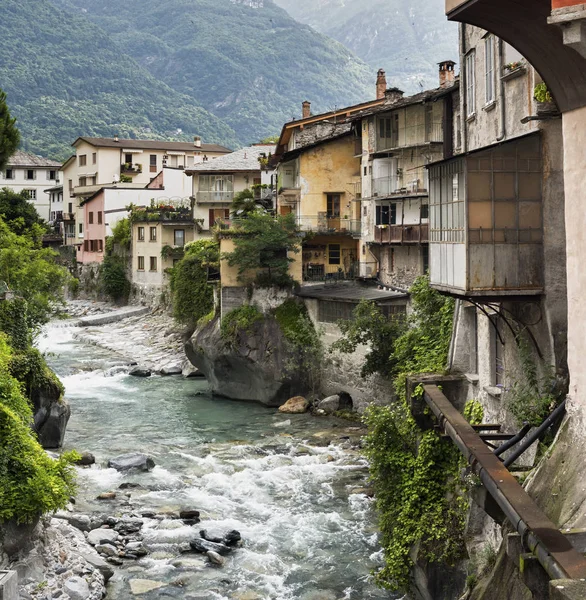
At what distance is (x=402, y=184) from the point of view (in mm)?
43219

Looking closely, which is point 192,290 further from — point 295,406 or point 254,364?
point 295,406

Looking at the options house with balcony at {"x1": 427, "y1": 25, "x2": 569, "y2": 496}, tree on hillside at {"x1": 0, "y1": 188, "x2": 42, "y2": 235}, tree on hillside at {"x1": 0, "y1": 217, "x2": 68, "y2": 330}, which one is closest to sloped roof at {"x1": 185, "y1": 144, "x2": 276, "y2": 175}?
tree on hillside at {"x1": 0, "y1": 188, "x2": 42, "y2": 235}

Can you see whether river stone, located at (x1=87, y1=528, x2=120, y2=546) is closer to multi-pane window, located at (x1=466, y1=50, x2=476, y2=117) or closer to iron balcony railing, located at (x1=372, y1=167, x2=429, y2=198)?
multi-pane window, located at (x1=466, y1=50, x2=476, y2=117)

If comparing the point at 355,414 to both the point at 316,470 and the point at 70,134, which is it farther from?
the point at 70,134

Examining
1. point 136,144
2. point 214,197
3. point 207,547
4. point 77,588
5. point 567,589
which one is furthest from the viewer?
point 136,144

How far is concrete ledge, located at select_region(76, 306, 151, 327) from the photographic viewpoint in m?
65.9

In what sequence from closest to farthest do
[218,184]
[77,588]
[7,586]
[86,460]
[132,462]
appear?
[7,586]
[77,588]
[132,462]
[86,460]
[218,184]

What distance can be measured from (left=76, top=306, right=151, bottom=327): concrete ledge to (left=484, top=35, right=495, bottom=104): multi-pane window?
52937mm

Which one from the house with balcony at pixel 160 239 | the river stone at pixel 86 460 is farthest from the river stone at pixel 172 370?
the house with balcony at pixel 160 239

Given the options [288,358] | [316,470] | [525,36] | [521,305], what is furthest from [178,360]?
[525,36]

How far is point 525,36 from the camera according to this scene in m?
11.6

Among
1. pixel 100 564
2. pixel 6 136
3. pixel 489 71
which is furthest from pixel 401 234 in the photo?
pixel 100 564

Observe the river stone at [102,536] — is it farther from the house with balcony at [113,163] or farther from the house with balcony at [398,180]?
the house with balcony at [113,163]

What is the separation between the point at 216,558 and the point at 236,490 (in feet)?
18.6
